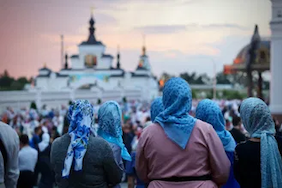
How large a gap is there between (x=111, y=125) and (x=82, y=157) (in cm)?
85

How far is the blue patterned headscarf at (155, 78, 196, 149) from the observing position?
3.83 meters

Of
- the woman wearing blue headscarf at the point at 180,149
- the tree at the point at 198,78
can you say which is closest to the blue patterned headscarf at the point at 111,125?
the woman wearing blue headscarf at the point at 180,149

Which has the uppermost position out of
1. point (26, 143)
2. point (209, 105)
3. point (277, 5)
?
point (277, 5)

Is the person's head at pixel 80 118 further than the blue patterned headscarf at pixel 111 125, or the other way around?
the blue patterned headscarf at pixel 111 125

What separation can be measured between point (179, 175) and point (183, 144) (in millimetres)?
203

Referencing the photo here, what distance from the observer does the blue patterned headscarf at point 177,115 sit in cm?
383

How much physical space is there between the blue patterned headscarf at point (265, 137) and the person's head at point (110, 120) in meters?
1.21

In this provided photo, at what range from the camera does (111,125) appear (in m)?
5.05

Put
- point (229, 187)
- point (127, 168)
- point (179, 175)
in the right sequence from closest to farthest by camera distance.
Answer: point (179, 175) < point (229, 187) < point (127, 168)

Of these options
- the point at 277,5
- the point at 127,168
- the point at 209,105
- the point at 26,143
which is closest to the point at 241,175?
the point at 209,105

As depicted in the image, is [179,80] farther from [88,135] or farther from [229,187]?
[229,187]

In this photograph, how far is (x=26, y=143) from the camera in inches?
351

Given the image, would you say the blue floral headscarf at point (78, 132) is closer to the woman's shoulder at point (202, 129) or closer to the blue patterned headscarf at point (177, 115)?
the blue patterned headscarf at point (177, 115)

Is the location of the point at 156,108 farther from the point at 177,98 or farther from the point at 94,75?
the point at 94,75
